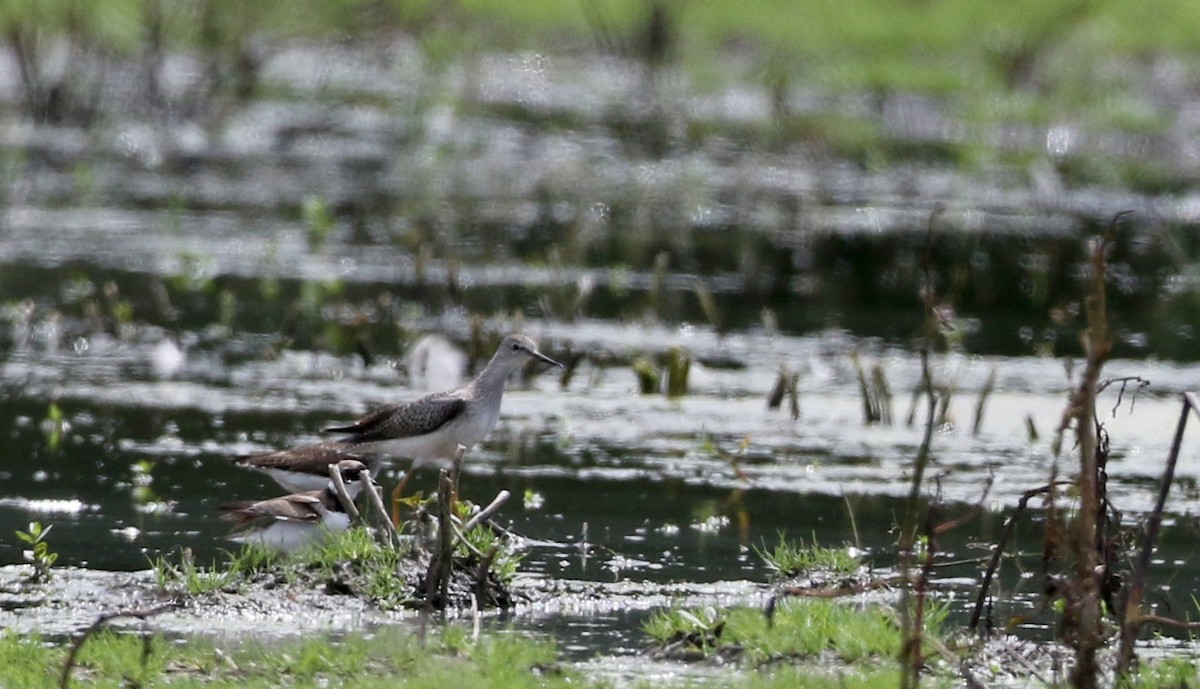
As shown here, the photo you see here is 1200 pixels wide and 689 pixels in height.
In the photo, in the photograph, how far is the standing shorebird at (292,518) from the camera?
30.2ft

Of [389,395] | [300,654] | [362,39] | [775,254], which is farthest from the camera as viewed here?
[362,39]

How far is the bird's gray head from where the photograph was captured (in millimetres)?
11164

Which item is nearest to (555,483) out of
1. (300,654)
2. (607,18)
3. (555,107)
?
(300,654)

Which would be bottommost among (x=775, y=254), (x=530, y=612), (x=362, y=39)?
(x=530, y=612)

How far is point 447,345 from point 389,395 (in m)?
0.89

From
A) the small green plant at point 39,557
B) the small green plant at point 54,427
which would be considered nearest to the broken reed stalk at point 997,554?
the small green plant at point 39,557

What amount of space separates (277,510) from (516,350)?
2371 millimetres

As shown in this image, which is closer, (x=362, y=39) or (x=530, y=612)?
(x=530, y=612)

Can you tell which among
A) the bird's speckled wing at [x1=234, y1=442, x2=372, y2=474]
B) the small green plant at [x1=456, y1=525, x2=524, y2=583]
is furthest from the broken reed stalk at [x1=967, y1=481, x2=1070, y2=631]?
the bird's speckled wing at [x1=234, y1=442, x2=372, y2=474]

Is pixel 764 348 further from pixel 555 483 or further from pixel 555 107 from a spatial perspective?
pixel 555 107

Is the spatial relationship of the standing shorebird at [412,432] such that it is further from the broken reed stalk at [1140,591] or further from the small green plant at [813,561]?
the broken reed stalk at [1140,591]

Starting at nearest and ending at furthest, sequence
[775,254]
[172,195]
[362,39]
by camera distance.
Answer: [775,254] → [172,195] → [362,39]

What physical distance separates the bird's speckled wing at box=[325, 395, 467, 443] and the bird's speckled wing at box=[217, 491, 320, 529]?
115cm

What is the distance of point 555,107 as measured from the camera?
27141 millimetres
